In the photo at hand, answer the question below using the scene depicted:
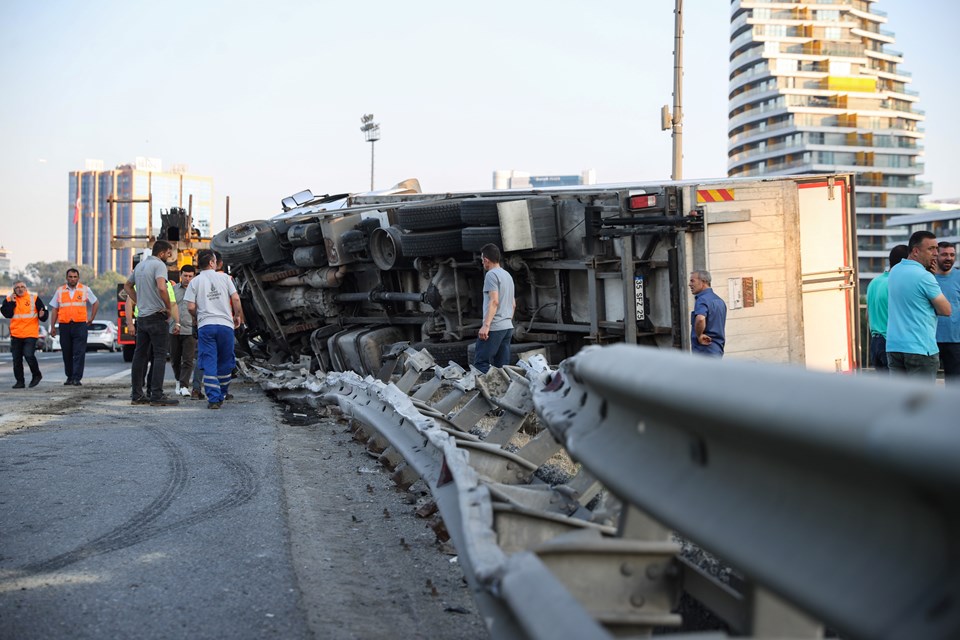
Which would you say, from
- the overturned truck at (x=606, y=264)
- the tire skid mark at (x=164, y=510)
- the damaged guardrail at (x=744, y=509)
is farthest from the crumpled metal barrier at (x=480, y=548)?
the overturned truck at (x=606, y=264)

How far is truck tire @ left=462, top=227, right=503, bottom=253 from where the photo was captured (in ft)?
34.2

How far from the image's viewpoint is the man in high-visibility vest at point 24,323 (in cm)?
1393

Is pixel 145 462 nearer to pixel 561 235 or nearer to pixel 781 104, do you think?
pixel 561 235

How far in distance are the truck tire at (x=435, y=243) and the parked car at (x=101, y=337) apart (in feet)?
98.1

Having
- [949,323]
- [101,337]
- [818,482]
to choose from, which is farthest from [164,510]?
[101,337]

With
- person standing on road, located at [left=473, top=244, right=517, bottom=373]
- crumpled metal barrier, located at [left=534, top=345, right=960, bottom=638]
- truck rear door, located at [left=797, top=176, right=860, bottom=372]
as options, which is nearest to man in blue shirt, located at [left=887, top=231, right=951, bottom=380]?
truck rear door, located at [left=797, top=176, right=860, bottom=372]

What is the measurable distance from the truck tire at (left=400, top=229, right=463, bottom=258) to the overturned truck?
0.02 meters

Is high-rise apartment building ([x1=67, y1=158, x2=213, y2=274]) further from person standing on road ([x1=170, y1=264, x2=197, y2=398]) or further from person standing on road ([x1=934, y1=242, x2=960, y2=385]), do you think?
person standing on road ([x1=934, y1=242, x2=960, y2=385])

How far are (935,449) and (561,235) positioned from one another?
30.2 feet

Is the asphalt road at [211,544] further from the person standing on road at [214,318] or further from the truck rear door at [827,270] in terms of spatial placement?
the truck rear door at [827,270]

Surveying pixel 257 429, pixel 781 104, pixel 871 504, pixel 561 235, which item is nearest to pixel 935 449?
pixel 871 504

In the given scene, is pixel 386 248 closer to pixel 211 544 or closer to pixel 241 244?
pixel 241 244

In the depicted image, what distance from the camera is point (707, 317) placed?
27.0ft

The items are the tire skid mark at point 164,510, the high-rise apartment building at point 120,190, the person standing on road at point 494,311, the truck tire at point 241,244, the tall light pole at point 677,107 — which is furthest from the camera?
the high-rise apartment building at point 120,190
